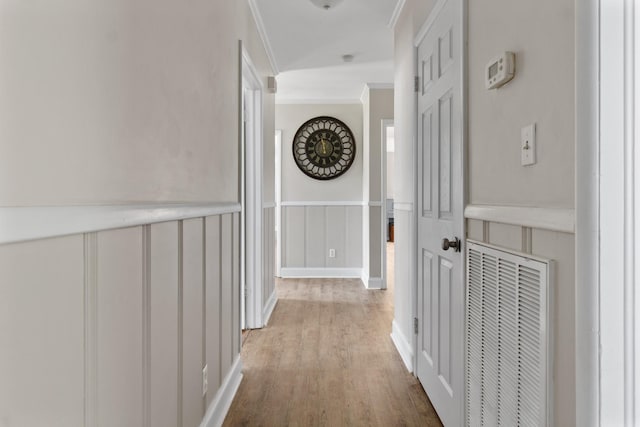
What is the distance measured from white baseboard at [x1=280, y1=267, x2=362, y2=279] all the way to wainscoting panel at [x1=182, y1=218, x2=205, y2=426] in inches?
160

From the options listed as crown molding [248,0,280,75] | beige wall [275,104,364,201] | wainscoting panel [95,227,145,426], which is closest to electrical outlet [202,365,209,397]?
wainscoting panel [95,227,145,426]

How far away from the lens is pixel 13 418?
2.28ft

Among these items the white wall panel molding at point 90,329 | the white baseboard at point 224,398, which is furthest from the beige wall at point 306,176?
the white wall panel molding at point 90,329

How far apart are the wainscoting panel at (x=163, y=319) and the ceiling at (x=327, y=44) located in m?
2.20

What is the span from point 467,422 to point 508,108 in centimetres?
115

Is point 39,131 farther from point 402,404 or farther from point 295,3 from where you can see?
point 295,3

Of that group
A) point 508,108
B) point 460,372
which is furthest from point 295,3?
point 460,372

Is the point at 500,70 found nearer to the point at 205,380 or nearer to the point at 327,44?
the point at 205,380

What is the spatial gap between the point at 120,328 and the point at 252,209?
8.22 feet

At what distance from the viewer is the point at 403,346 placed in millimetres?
2877

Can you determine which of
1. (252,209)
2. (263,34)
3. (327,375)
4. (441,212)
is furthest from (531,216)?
(263,34)

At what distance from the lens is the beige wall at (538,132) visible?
1.03m

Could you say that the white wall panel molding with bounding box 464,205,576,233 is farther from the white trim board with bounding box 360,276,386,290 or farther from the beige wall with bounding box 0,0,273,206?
the white trim board with bounding box 360,276,386,290

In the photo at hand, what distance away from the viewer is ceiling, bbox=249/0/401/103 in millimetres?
3141
